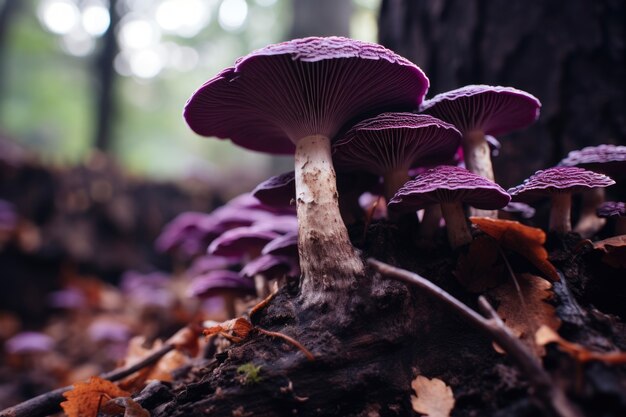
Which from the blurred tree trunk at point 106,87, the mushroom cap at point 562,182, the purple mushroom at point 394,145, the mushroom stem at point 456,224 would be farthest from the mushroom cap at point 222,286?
the blurred tree trunk at point 106,87

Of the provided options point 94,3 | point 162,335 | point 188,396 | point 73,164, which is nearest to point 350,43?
point 188,396

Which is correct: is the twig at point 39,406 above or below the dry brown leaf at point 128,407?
below

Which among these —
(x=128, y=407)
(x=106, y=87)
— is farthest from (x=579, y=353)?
(x=106, y=87)

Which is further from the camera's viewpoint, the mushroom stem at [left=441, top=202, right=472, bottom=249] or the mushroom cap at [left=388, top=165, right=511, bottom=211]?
the mushroom stem at [left=441, top=202, right=472, bottom=249]

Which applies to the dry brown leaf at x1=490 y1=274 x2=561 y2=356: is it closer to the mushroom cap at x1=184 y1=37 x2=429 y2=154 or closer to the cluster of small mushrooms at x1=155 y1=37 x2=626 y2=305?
the cluster of small mushrooms at x1=155 y1=37 x2=626 y2=305

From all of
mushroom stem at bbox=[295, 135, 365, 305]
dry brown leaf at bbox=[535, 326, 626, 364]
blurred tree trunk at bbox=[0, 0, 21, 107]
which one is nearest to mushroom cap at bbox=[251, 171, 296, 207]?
mushroom stem at bbox=[295, 135, 365, 305]

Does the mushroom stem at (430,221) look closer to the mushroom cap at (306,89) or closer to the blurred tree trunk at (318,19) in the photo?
the mushroom cap at (306,89)

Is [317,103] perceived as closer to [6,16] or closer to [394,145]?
[394,145]
